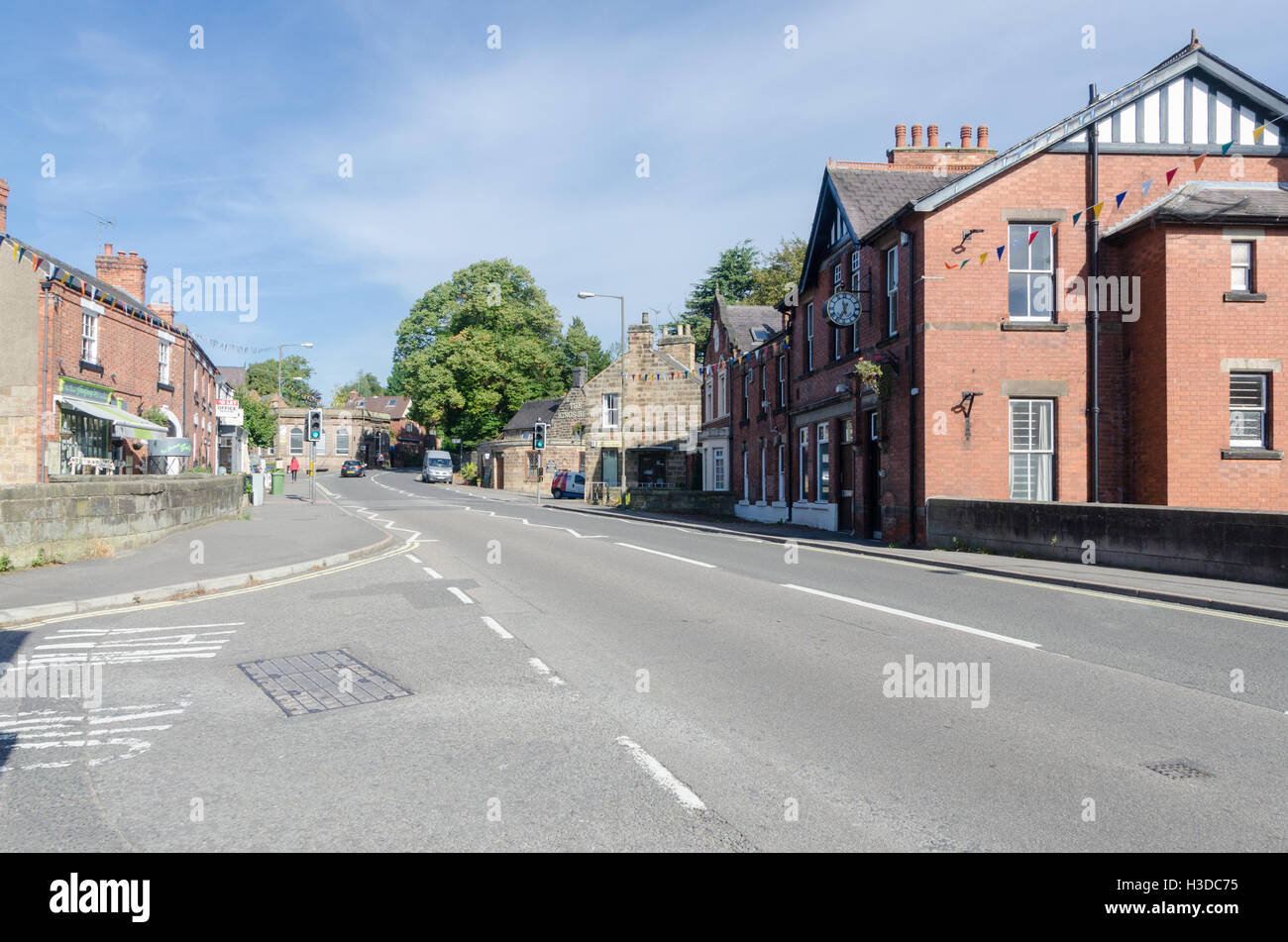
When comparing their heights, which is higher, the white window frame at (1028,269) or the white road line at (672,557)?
the white window frame at (1028,269)

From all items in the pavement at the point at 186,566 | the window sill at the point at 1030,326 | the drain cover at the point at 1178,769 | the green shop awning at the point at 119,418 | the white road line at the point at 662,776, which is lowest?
the drain cover at the point at 1178,769

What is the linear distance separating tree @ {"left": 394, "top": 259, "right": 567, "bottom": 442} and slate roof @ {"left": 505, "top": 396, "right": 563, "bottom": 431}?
3.11 metres

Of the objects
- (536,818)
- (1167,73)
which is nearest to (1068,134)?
(1167,73)

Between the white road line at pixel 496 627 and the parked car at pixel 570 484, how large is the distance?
135 ft

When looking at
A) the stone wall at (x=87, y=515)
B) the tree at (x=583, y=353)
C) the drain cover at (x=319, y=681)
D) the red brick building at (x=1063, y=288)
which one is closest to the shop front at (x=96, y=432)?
the stone wall at (x=87, y=515)

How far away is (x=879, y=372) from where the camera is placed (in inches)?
784

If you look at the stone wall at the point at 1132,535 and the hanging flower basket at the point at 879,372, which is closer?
the stone wall at the point at 1132,535

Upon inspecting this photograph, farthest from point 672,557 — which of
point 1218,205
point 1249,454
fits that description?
point 1218,205

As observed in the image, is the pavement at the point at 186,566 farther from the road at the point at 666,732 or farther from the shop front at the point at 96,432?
the shop front at the point at 96,432

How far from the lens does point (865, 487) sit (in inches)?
873

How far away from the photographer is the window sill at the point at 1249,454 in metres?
16.7

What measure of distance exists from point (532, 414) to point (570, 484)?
641 inches

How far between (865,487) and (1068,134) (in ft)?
30.5

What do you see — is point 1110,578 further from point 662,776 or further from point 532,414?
point 532,414
